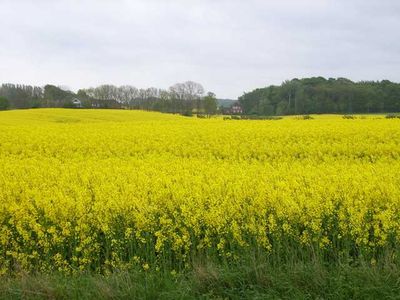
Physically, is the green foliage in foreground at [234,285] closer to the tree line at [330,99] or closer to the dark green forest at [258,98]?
the dark green forest at [258,98]

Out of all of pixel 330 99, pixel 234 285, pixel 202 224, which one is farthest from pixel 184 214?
pixel 330 99

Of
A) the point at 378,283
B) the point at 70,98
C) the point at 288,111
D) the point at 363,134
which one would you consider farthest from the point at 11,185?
the point at 70,98

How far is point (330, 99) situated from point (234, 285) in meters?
58.9

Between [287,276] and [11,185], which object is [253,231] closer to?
[287,276]

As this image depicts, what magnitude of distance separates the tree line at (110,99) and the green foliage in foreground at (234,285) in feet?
183

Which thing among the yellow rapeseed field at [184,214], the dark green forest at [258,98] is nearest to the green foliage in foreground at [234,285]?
the yellow rapeseed field at [184,214]

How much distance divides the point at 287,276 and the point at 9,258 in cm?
369

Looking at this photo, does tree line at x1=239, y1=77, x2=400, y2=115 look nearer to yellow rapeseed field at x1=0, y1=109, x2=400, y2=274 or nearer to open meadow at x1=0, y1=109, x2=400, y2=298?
yellow rapeseed field at x1=0, y1=109, x2=400, y2=274

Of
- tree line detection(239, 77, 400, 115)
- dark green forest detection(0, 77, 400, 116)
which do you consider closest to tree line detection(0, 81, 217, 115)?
dark green forest detection(0, 77, 400, 116)

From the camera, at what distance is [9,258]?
589cm

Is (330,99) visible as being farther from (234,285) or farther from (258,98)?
(234,285)

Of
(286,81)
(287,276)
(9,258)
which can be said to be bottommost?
(9,258)

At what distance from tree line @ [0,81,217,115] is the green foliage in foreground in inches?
2194

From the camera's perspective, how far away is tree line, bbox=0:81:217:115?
208ft
